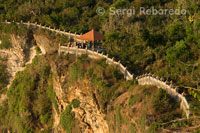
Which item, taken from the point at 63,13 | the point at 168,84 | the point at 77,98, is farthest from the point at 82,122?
the point at 63,13

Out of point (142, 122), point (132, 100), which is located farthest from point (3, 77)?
point (142, 122)

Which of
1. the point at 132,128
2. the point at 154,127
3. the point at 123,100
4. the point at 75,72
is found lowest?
the point at 132,128

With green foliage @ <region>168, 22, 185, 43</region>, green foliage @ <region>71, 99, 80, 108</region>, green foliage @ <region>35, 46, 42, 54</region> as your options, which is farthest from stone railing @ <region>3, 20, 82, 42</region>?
green foliage @ <region>168, 22, 185, 43</region>

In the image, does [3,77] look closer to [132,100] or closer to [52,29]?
[52,29]

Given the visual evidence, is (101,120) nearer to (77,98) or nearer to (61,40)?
(77,98)

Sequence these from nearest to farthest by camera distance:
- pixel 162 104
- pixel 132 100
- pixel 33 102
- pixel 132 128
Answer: pixel 162 104
pixel 132 128
pixel 132 100
pixel 33 102

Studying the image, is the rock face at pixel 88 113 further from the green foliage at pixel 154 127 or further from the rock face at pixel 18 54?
the rock face at pixel 18 54

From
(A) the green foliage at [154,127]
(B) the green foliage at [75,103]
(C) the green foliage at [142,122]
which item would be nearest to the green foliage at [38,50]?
(B) the green foliage at [75,103]
